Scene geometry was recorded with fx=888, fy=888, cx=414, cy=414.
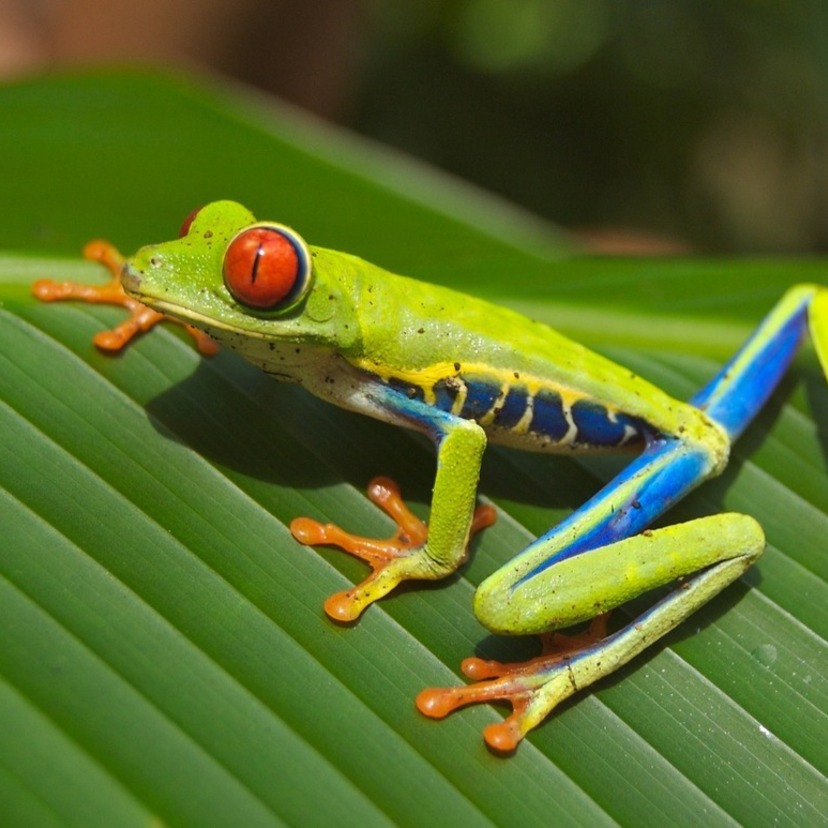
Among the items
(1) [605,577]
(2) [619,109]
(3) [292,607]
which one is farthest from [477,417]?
(2) [619,109]

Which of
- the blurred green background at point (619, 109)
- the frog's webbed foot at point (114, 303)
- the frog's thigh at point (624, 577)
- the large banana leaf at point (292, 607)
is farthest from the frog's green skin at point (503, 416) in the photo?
the blurred green background at point (619, 109)

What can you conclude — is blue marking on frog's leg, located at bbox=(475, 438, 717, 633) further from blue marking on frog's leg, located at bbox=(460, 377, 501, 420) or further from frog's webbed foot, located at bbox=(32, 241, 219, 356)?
frog's webbed foot, located at bbox=(32, 241, 219, 356)

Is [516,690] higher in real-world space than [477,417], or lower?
lower

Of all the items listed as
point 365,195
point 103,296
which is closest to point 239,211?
point 103,296

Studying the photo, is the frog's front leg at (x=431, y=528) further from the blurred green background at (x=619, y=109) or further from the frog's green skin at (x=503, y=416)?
the blurred green background at (x=619, y=109)

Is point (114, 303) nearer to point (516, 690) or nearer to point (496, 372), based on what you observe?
point (496, 372)

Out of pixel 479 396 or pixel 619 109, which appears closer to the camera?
pixel 479 396

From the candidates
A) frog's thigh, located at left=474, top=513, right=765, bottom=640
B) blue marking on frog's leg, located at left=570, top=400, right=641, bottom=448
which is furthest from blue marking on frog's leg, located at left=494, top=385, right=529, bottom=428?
frog's thigh, located at left=474, top=513, right=765, bottom=640
